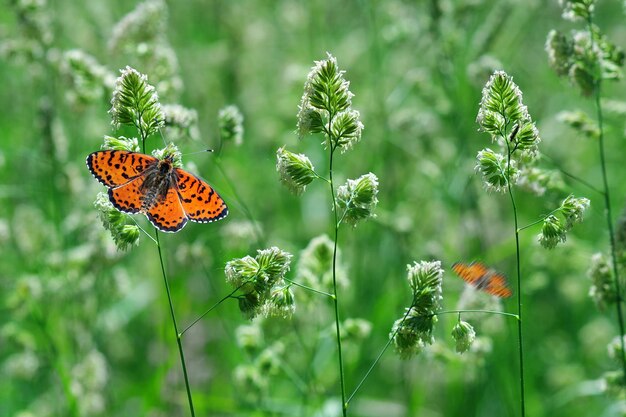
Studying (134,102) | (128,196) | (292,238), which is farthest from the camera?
(292,238)

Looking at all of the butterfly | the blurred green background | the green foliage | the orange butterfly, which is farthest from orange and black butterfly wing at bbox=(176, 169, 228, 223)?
the orange butterfly

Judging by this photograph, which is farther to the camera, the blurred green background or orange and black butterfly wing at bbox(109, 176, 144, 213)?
the blurred green background

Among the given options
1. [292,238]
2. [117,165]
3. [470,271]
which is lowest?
[470,271]

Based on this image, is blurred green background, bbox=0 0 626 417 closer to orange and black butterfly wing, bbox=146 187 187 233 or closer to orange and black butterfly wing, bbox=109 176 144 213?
orange and black butterfly wing, bbox=146 187 187 233

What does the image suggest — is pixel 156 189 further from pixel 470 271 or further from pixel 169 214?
pixel 470 271

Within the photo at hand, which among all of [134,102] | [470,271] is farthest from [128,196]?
[470,271]

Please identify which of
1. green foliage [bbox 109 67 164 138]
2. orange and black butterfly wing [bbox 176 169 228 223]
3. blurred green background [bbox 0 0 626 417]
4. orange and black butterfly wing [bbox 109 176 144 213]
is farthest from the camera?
blurred green background [bbox 0 0 626 417]

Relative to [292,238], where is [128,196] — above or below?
below

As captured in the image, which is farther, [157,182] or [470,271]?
[157,182]

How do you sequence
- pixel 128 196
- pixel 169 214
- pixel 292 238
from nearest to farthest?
pixel 128 196 → pixel 169 214 → pixel 292 238
